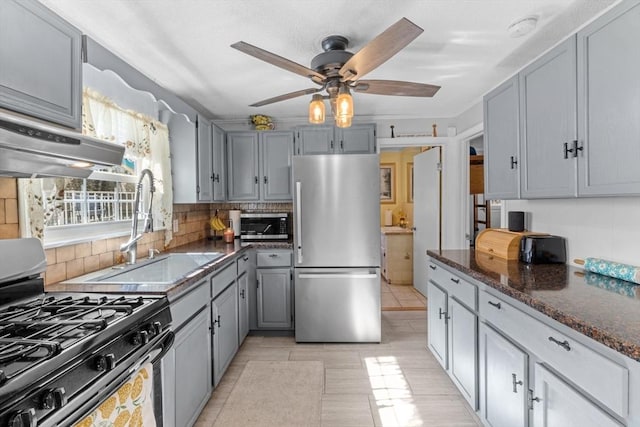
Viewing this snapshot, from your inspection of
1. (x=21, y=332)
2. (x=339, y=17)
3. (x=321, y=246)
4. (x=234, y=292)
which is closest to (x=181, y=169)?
(x=234, y=292)

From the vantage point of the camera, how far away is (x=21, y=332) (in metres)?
1.04

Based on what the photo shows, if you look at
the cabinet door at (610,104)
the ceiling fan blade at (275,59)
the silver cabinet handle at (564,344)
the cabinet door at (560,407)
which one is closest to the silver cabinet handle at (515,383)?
the cabinet door at (560,407)

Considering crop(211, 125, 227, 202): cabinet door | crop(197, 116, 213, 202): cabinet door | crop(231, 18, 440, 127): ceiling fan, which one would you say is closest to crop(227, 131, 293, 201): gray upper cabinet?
crop(211, 125, 227, 202): cabinet door

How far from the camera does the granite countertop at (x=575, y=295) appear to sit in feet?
3.28

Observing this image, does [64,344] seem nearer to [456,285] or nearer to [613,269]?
[456,285]

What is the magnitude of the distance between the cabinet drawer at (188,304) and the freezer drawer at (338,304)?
115 centimetres

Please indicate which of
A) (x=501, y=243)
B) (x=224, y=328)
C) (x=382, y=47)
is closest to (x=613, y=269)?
(x=501, y=243)

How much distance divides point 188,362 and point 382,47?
6.27ft

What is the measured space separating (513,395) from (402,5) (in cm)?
196

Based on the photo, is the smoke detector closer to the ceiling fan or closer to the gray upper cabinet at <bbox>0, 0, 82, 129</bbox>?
the ceiling fan

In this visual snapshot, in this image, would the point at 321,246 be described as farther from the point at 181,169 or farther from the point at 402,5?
the point at 402,5

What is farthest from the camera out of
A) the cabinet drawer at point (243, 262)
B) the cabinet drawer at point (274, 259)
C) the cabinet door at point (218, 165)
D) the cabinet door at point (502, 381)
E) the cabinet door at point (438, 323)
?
the cabinet door at point (218, 165)

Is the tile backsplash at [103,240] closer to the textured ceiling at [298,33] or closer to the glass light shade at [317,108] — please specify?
the textured ceiling at [298,33]

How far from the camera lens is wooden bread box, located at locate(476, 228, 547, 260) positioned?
7.04 feet
